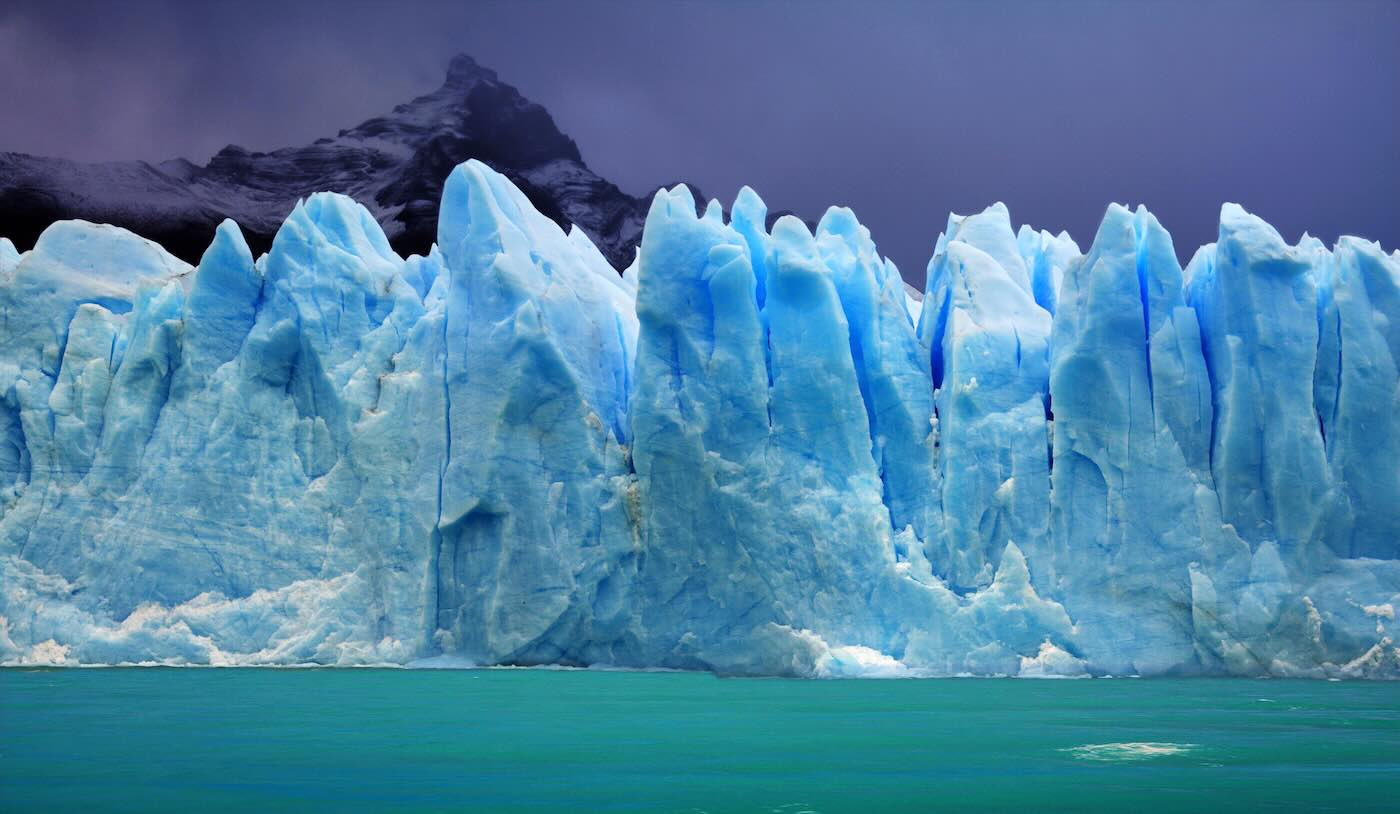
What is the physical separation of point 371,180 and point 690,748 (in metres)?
39.1

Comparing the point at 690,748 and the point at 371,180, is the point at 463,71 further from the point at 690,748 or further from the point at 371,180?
the point at 690,748

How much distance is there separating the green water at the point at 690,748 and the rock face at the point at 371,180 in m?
26.9

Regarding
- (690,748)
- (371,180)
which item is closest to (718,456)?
(690,748)

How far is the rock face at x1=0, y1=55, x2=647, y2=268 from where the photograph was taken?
39.5 metres

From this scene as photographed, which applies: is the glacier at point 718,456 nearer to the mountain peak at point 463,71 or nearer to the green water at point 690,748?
the green water at point 690,748

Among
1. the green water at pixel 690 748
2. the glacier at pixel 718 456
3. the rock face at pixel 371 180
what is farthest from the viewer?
the rock face at pixel 371 180

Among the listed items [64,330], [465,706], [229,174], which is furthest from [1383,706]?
[229,174]

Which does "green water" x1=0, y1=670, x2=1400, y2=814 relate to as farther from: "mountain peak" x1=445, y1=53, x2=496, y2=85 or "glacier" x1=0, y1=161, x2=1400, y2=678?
"mountain peak" x1=445, y1=53, x2=496, y2=85

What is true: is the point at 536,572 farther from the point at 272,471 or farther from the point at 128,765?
the point at 128,765

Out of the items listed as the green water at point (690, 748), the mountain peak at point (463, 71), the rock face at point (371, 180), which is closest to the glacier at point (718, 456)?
the green water at point (690, 748)

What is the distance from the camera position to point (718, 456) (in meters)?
20.1

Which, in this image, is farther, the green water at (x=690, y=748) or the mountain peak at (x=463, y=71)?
the mountain peak at (x=463, y=71)

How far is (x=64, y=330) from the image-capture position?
22828 millimetres

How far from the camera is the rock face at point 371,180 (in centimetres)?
3950
